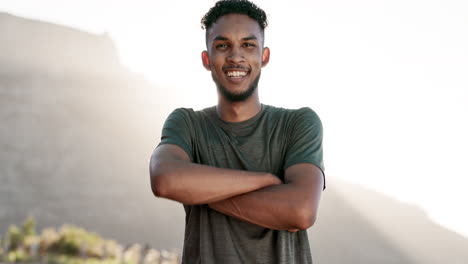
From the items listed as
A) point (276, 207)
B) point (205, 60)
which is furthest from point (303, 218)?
point (205, 60)

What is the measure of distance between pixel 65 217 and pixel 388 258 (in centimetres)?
3888

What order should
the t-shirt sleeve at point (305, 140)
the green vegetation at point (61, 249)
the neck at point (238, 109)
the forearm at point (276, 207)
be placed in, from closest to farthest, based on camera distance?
the forearm at point (276, 207), the t-shirt sleeve at point (305, 140), the neck at point (238, 109), the green vegetation at point (61, 249)

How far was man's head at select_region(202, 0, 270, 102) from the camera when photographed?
95.3 inches

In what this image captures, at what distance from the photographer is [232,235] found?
228 centimetres

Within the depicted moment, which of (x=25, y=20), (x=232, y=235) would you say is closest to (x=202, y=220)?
(x=232, y=235)

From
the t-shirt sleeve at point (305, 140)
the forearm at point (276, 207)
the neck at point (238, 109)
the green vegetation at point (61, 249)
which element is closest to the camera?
the forearm at point (276, 207)

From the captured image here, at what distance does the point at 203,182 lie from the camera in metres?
2.23

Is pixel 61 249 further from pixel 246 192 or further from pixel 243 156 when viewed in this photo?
pixel 246 192

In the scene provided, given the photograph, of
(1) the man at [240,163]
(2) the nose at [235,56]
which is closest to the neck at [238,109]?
(1) the man at [240,163]

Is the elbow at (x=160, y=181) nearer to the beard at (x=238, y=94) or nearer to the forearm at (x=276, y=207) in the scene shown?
the forearm at (x=276, y=207)

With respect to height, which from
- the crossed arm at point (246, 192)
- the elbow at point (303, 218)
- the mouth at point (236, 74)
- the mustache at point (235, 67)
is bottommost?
the elbow at point (303, 218)

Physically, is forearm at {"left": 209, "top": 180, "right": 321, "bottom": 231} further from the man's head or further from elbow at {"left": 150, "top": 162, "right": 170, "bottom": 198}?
the man's head

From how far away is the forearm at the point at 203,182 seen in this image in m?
2.22

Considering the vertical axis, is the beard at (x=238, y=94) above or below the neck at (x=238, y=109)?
above
